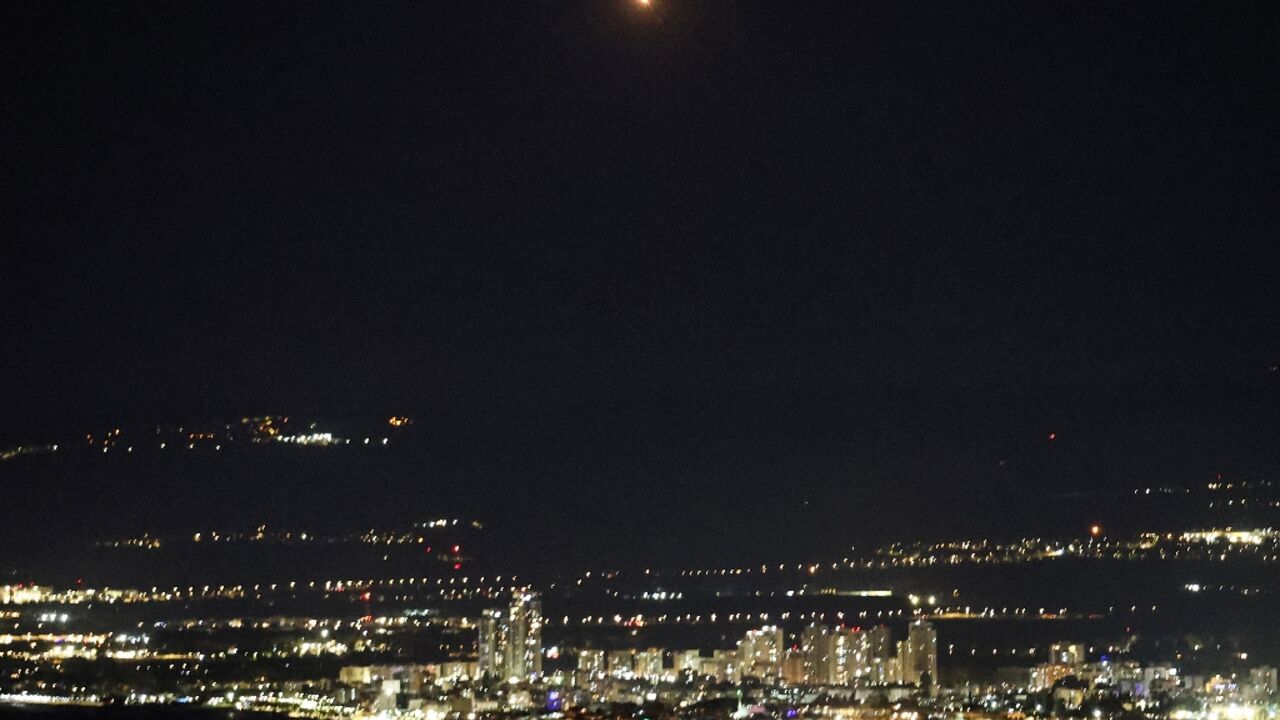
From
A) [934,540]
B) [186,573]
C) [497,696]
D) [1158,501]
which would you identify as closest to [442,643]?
[497,696]

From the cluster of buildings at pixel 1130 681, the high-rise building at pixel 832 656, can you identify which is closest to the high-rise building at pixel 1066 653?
the cluster of buildings at pixel 1130 681

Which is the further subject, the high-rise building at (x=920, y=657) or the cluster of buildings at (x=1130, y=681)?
the high-rise building at (x=920, y=657)

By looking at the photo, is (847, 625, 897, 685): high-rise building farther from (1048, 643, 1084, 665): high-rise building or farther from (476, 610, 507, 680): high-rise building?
(476, 610, 507, 680): high-rise building

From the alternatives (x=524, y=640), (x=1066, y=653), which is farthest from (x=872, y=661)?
(x=524, y=640)

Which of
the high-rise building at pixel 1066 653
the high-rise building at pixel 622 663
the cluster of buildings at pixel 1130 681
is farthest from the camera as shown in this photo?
the high-rise building at pixel 1066 653

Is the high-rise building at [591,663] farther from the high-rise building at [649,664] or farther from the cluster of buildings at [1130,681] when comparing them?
the cluster of buildings at [1130,681]

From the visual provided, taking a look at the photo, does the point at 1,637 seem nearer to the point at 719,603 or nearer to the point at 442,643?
the point at 442,643

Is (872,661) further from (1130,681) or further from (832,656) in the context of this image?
(1130,681)

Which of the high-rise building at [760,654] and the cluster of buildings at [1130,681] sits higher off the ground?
the high-rise building at [760,654]
